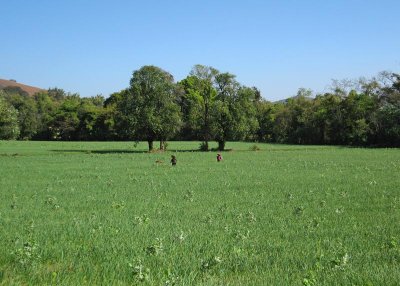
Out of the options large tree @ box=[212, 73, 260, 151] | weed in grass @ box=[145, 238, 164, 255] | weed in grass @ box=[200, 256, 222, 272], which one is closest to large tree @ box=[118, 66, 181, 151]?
large tree @ box=[212, 73, 260, 151]

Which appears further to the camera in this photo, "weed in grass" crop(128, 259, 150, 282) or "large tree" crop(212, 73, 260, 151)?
"large tree" crop(212, 73, 260, 151)

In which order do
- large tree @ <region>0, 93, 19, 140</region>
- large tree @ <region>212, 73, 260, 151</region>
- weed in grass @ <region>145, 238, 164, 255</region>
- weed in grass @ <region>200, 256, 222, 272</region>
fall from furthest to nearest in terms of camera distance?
large tree @ <region>212, 73, 260, 151</region>
large tree @ <region>0, 93, 19, 140</region>
weed in grass @ <region>145, 238, 164, 255</region>
weed in grass @ <region>200, 256, 222, 272</region>

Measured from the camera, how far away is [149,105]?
61.5 meters

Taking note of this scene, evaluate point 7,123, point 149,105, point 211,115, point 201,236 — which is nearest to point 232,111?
point 211,115

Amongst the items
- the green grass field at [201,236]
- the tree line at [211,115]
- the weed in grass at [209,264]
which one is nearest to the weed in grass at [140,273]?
the green grass field at [201,236]

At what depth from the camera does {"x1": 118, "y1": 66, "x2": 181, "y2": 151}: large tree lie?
200ft

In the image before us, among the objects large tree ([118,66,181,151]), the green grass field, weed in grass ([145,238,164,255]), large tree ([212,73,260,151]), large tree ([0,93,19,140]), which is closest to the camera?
the green grass field

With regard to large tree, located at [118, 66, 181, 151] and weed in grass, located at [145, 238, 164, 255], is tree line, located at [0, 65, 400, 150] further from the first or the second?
weed in grass, located at [145, 238, 164, 255]

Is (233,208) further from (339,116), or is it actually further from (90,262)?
(339,116)

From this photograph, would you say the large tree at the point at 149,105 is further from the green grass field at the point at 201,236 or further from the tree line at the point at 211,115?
the green grass field at the point at 201,236

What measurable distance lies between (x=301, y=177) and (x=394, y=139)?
209 feet

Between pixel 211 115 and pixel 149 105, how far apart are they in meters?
12.8

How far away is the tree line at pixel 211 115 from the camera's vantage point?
6169 cm

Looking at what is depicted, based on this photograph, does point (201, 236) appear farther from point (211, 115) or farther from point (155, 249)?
point (211, 115)
